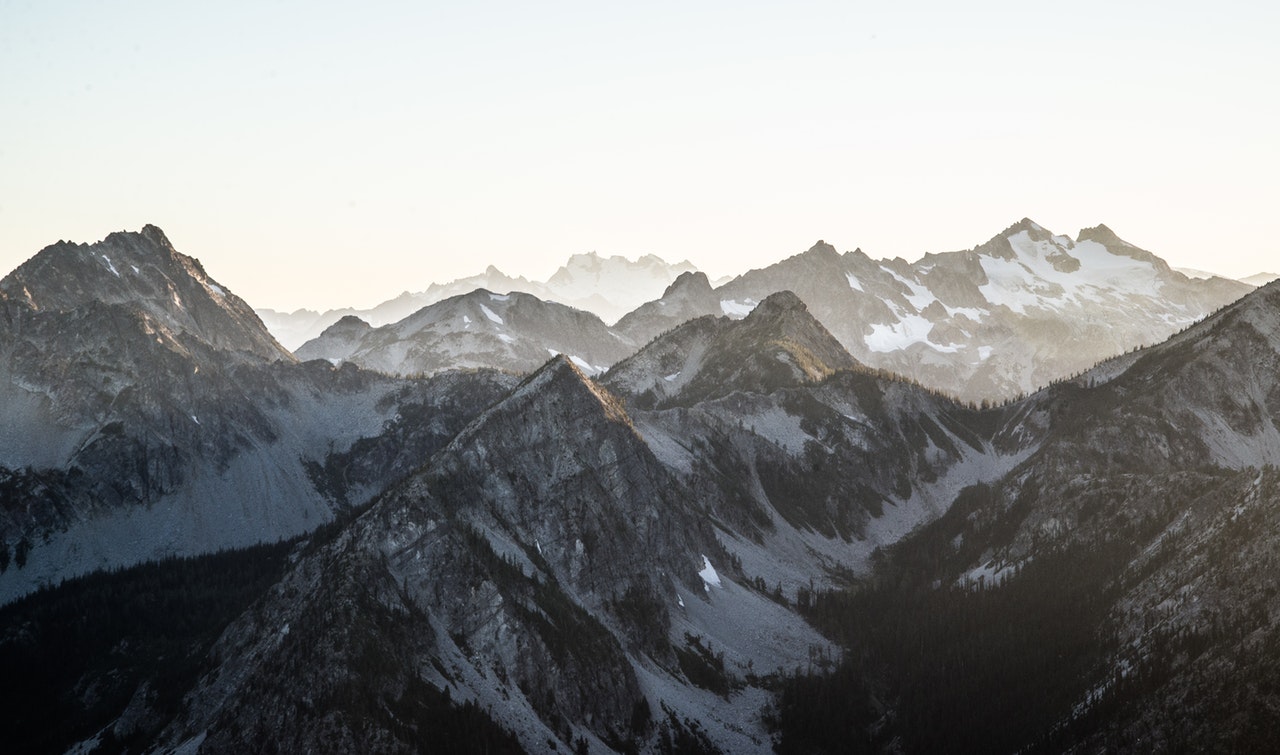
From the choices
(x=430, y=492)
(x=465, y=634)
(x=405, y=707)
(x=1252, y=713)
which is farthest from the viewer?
(x=430, y=492)

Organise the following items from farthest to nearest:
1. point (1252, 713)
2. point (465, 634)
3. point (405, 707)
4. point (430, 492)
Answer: point (430, 492), point (465, 634), point (405, 707), point (1252, 713)

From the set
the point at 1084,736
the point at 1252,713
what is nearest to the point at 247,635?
the point at 1084,736

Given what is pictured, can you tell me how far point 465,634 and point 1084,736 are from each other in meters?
83.9

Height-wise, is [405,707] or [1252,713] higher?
[405,707]

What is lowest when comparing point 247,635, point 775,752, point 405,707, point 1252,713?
point 1252,713

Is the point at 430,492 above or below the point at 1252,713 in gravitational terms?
above

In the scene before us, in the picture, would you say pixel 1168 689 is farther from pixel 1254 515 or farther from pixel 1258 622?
pixel 1254 515

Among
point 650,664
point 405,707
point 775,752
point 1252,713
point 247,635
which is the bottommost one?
point 1252,713

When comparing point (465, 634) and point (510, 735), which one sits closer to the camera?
point (510, 735)

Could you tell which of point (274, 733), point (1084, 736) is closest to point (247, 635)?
point (274, 733)

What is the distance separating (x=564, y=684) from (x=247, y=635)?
149 ft

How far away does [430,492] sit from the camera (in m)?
195

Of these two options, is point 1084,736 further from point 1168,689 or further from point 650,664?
point 650,664

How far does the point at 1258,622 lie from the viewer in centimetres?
15988
